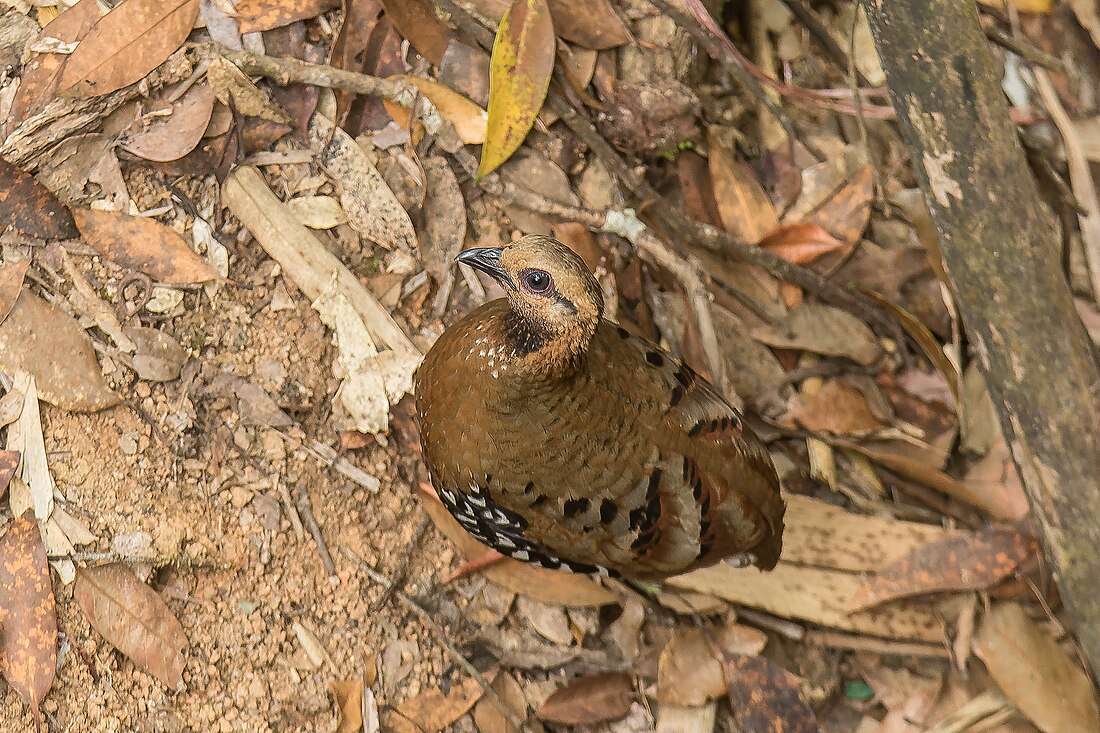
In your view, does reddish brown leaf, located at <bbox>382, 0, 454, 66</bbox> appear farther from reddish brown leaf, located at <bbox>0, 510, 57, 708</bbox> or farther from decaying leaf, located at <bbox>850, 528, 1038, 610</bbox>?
decaying leaf, located at <bbox>850, 528, 1038, 610</bbox>

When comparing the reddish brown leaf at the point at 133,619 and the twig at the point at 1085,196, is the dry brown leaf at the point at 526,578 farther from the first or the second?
the twig at the point at 1085,196

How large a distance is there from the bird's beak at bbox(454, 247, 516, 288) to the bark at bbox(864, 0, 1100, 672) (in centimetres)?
122

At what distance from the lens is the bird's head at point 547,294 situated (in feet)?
9.48

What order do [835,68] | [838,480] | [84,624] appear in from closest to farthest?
[84,624] → [838,480] → [835,68]

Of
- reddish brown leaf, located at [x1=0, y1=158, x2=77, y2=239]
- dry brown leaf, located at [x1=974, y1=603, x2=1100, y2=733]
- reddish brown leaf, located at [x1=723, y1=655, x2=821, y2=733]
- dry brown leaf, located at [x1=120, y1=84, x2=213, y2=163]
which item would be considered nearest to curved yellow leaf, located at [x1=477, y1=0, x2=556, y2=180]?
dry brown leaf, located at [x1=120, y1=84, x2=213, y2=163]

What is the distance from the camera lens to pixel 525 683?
3926 millimetres

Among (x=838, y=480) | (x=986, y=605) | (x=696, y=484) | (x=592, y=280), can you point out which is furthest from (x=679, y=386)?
(x=986, y=605)

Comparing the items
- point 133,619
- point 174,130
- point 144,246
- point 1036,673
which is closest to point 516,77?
point 174,130

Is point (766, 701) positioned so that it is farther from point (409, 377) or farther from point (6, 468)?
point (6, 468)

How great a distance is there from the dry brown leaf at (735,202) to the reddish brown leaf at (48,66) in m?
2.41

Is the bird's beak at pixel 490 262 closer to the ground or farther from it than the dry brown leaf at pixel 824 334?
farther from it

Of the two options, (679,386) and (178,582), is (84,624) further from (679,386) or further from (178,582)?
(679,386)

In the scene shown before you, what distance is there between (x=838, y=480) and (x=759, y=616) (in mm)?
661

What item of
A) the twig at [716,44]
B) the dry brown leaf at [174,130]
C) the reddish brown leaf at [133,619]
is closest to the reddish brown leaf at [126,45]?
the dry brown leaf at [174,130]
